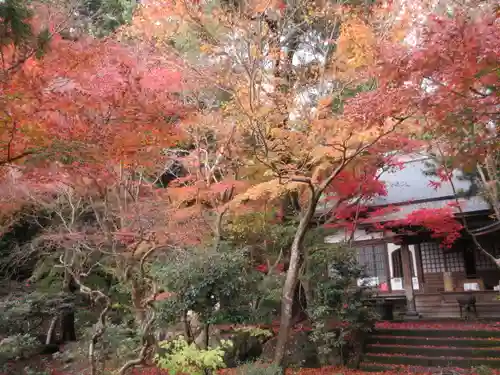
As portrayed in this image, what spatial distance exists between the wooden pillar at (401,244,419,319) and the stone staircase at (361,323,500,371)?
2.79 m

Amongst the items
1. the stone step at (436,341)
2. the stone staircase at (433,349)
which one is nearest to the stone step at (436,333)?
the stone staircase at (433,349)

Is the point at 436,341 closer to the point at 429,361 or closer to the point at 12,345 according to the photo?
the point at 429,361

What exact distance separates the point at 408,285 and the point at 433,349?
4617 mm

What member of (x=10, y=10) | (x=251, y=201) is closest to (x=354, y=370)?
(x=251, y=201)

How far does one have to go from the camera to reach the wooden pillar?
15938 millimetres

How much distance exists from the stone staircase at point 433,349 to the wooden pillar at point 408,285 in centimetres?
279

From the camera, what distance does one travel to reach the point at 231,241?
528 inches

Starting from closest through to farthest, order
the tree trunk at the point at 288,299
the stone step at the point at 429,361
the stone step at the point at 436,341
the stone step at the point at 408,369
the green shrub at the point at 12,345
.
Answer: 1. the tree trunk at the point at 288,299
2. the stone step at the point at 408,369
3. the stone step at the point at 429,361
4. the stone step at the point at 436,341
5. the green shrub at the point at 12,345

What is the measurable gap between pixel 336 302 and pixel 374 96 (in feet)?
19.3

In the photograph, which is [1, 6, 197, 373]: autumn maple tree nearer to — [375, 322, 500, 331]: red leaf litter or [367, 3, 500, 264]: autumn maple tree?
[367, 3, 500, 264]: autumn maple tree

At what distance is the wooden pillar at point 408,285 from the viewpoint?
Result: 15.9 m

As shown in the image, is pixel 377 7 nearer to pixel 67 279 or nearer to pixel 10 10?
pixel 10 10

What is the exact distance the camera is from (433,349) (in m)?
11.7

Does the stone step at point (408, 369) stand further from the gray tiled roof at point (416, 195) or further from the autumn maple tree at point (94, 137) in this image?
the autumn maple tree at point (94, 137)
